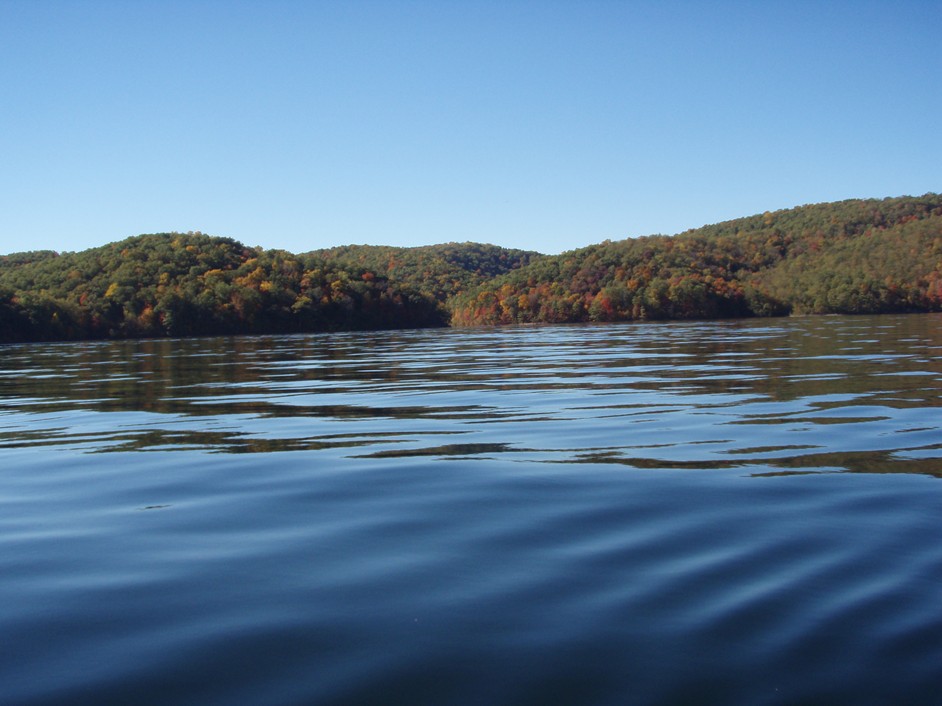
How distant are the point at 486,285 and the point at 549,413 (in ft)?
516

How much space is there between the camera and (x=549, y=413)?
14.3 metres

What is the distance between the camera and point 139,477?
31.1 feet

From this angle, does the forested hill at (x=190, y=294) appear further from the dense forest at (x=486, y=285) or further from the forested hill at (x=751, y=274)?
the forested hill at (x=751, y=274)

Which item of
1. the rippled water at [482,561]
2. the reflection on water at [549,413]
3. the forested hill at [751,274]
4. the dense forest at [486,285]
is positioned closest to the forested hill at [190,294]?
the dense forest at [486,285]

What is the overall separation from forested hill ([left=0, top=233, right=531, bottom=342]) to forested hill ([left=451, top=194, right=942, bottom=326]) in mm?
20644

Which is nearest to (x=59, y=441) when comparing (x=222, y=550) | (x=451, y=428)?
(x=451, y=428)

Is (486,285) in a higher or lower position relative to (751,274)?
lower

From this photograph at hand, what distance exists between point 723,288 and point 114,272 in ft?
292

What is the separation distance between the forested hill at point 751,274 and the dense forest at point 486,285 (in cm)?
30

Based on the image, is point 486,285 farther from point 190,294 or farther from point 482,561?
point 482,561

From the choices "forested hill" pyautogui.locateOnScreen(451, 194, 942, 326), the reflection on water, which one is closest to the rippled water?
the reflection on water

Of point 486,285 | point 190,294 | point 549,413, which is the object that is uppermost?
point 486,285

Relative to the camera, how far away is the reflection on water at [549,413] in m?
10.2

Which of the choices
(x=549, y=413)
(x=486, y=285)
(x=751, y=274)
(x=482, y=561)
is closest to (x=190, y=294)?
(x=486, y=285)
